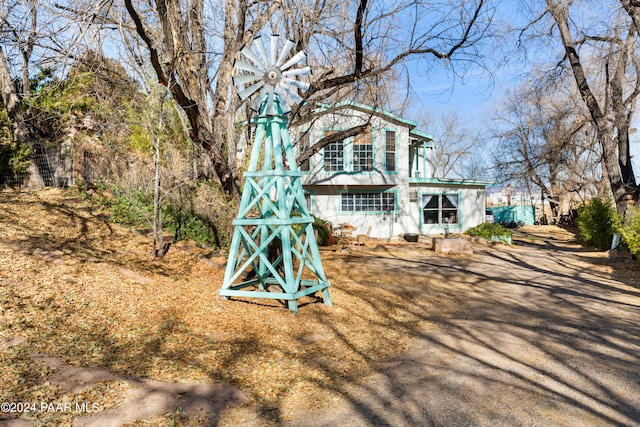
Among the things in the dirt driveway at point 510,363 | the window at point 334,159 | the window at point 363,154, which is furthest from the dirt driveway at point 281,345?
the window at point 363,154

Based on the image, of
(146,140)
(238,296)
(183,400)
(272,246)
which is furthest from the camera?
(146,140)

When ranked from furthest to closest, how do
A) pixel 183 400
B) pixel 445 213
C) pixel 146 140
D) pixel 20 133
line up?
1. pixel 445 213
2. pixel 146 140
3. pixel 20 133
4. pixel 183 400

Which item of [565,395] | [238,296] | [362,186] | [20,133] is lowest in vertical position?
[565,395]

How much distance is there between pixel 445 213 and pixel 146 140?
14.8 metres

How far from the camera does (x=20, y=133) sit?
13531mm

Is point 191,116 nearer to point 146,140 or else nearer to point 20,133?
point 146,140

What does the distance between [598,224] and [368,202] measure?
9592 mm

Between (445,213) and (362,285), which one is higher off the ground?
(445,213)

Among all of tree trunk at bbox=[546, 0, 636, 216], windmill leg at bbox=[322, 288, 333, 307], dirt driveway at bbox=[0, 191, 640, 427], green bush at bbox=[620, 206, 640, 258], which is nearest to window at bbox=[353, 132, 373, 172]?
tree trunk at bbox=[546, 0, 636, 216]

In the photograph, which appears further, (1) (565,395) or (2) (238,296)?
(2) (238,296)

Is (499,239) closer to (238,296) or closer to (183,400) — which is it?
(238,296)

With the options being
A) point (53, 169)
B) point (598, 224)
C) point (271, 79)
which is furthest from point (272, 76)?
point (598, 224)

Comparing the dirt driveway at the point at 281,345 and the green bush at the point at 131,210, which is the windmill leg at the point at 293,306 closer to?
the dirt driveway at the point at 281,345

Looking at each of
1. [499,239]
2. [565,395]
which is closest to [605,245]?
[499,239]
